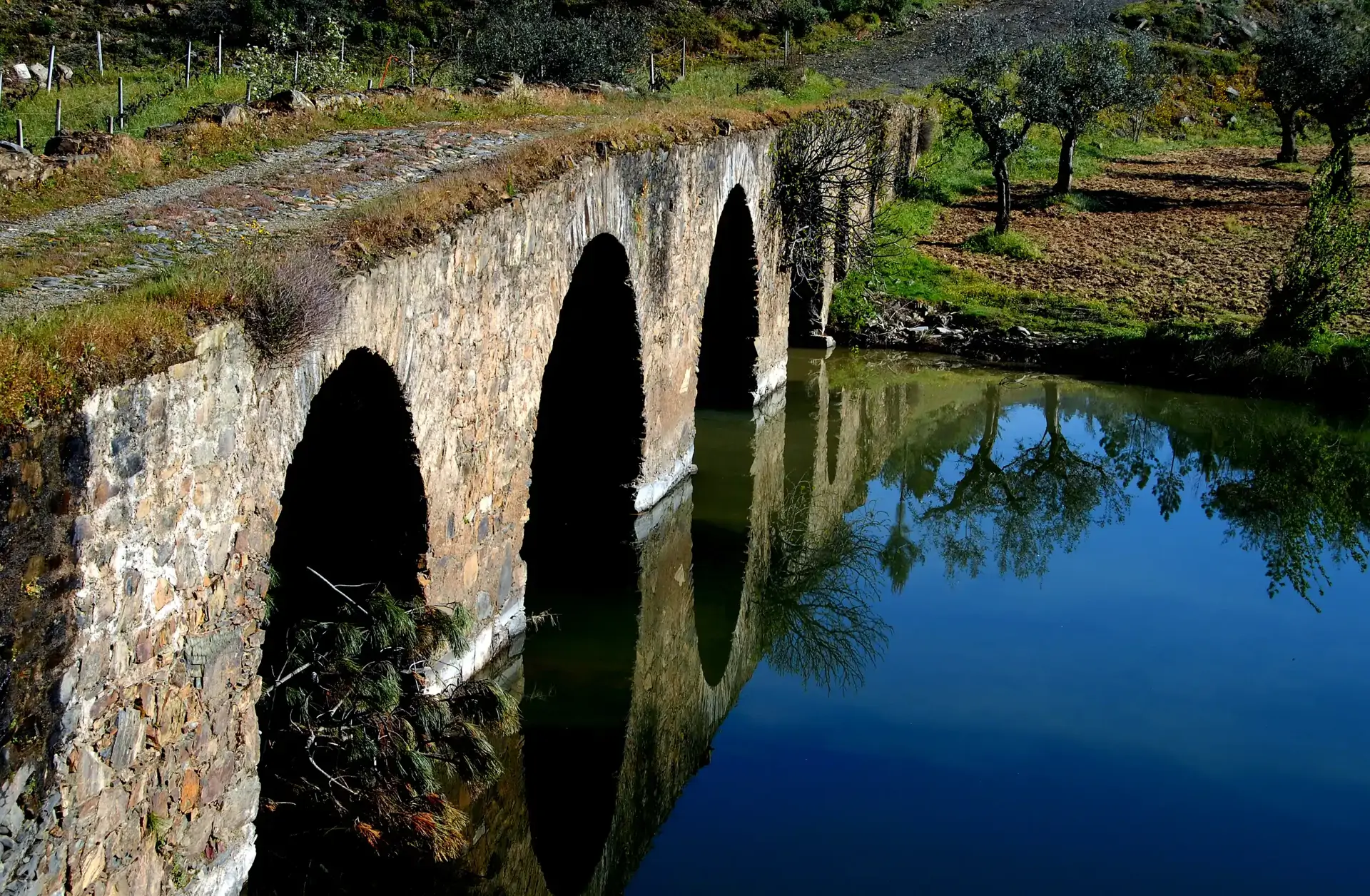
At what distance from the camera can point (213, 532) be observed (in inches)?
205

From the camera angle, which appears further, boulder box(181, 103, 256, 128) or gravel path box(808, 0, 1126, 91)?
gravel path box(808, 0, 1126, 91)

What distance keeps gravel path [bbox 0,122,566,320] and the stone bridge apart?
792 millimetres

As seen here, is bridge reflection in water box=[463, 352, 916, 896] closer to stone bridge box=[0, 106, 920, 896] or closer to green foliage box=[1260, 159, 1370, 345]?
stone bridge box=[0, 106, 920, 896]

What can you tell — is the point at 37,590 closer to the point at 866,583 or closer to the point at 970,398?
the point at 866,583

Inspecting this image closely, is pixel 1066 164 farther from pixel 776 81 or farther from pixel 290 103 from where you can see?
pixel 290 103

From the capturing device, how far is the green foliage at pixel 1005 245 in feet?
68.1

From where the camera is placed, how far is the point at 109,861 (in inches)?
186

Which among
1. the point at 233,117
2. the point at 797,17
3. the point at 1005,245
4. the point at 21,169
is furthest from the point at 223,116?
the point at 797,17

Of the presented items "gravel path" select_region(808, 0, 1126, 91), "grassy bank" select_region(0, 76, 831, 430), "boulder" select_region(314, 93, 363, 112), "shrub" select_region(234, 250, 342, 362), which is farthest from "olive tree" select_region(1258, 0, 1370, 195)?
"shrub" select_region(234, 250, 342, 362)

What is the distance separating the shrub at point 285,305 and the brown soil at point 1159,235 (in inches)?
564

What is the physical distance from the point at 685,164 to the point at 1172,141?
76.5 ft

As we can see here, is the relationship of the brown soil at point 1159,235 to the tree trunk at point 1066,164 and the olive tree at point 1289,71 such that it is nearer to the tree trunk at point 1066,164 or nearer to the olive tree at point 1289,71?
the tree trunk at point 1066,164

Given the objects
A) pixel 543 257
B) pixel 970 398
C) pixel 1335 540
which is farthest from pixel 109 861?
pixel 970 398

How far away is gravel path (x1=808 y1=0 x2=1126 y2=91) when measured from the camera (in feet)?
82.1
